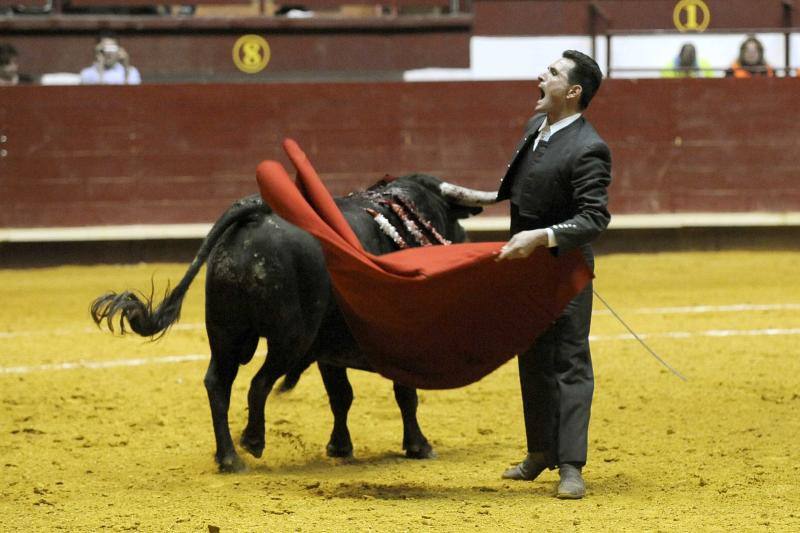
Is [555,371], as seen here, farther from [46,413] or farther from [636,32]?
[636,32]

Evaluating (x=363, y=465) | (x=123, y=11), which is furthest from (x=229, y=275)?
(x=123, y=11)

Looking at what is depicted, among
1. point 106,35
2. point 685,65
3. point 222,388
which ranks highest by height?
point 106,35

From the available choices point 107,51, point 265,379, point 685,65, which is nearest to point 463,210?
point 265,379

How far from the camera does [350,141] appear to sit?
11.2 metres

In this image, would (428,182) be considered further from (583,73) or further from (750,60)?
(750,60)

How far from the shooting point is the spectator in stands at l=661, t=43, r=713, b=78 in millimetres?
11375

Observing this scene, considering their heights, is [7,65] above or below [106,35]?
below

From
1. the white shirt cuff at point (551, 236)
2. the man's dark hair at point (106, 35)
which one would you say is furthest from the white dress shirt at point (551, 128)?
the man's dark hair at point (106, 35)

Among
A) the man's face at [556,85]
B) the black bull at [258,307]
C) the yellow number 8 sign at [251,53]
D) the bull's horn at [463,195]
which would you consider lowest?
the black bull at [258,307]

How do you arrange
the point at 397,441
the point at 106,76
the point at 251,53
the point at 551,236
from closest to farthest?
the point at 551,236
the point at 397,441
the point at 106,76
the point at 251,53

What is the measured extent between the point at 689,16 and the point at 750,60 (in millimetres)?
696

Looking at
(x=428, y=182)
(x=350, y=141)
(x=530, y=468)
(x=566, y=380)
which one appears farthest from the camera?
(x=350, y=141)

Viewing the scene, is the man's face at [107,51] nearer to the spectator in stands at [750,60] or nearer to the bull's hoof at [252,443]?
the spectator in stands at [750,60]

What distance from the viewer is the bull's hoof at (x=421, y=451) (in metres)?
5.12
